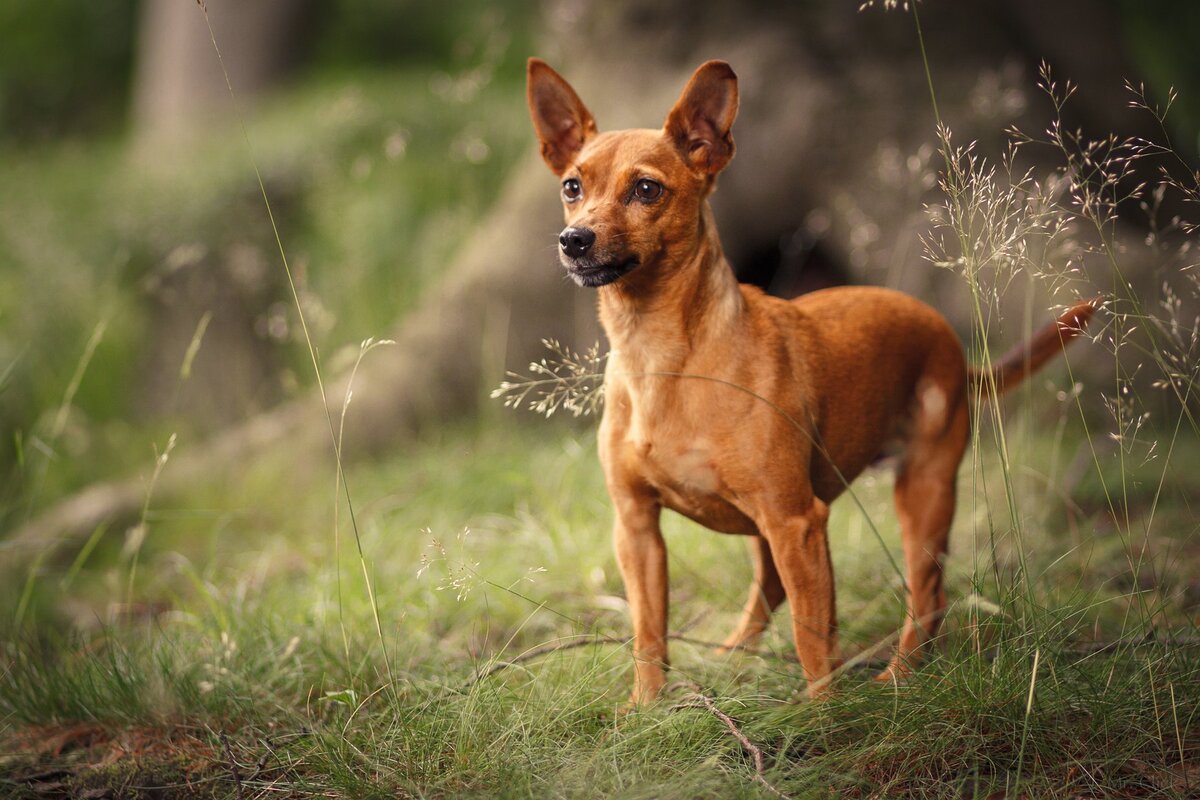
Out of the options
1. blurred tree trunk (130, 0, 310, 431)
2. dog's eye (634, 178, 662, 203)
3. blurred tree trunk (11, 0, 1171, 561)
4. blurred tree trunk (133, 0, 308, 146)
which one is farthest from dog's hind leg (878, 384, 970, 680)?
blurred tree trunk (133, 0, 308, 146)

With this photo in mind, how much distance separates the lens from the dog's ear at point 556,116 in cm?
300

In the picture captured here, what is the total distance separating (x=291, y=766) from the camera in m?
2.40

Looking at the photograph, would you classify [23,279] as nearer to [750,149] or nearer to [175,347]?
[175,347]

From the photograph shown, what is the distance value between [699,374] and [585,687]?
0.86 metres

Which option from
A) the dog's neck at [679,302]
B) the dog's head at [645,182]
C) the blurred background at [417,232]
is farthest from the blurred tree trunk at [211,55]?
the dog's neck at [679,302]

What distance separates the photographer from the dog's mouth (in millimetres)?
2585

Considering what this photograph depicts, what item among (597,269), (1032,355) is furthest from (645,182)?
(1032,355)

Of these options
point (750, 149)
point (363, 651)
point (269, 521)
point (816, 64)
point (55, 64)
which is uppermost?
point (55, 64)

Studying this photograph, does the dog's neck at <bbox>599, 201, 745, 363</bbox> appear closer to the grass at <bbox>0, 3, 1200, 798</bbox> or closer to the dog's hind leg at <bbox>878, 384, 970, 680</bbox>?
the grass at <bbox>0, 3, 1200, 798</bbox>

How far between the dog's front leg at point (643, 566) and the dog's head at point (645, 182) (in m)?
0.65

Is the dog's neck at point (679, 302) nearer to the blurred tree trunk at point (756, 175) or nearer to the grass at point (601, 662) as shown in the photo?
the grass at point (601, 662)

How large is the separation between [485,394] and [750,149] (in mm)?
2045

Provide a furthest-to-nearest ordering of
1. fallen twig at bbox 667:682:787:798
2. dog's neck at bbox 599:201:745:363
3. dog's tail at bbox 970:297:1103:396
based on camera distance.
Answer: dog's tail at bbox 970:297:1103:396 → dog's neck at bbox 599:201:745:363 → fallen twig at bbox 667:682:787:798

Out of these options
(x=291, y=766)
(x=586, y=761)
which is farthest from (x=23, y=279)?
(x=586, y=761)
